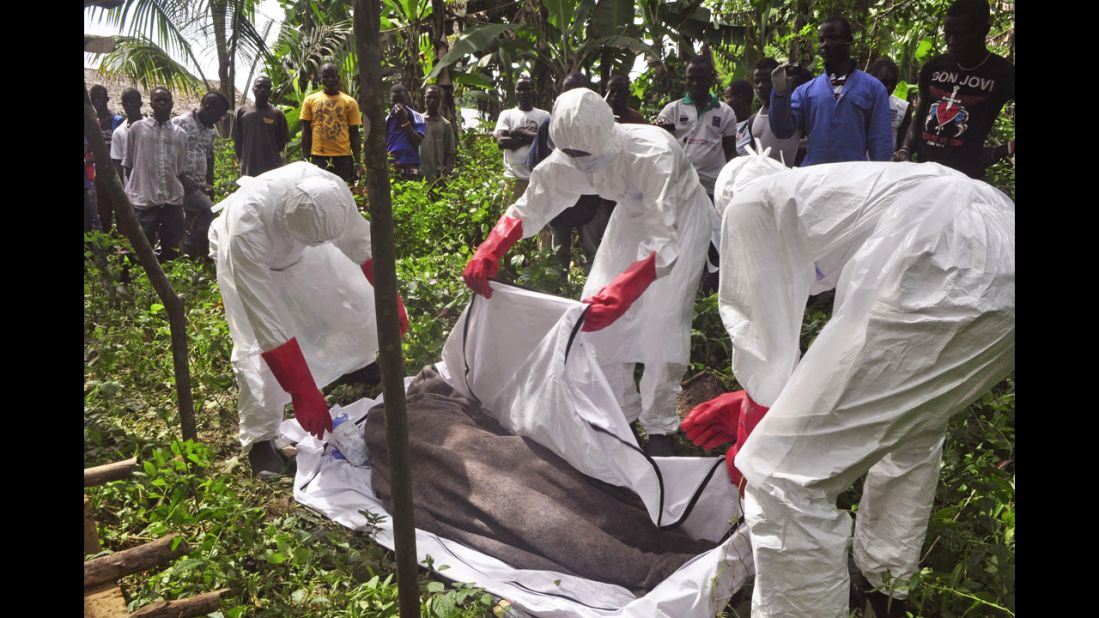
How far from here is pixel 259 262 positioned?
11.2ft

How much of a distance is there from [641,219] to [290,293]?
161cm

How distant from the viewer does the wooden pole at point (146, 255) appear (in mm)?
2926

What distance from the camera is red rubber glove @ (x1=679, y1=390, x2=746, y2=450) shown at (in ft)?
8.71

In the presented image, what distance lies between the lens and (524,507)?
296 centimetres

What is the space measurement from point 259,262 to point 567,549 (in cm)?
168

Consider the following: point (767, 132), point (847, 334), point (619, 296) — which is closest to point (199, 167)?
point (767, 132)

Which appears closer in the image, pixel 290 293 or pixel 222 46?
pixel 290 293

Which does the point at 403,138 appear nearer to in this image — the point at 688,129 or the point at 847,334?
the point at 688,129

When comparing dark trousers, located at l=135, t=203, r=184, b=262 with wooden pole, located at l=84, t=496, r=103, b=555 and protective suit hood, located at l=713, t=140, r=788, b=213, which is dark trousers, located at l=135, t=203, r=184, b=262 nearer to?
wooden pole, located at l=84, t=496, r=103, b=555

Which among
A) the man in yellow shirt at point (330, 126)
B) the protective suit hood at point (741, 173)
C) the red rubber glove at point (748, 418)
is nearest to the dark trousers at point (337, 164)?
the man in yellow shirt at point (330, 126)

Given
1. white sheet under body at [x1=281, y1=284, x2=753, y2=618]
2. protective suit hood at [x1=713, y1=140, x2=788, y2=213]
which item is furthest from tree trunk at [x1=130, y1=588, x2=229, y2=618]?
protective suit hood at [x1=713, y1=140, x2=788, y2=213]

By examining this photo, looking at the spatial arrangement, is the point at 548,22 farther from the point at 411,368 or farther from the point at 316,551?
the point at 316,551

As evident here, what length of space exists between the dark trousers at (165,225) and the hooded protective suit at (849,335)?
5248 mm

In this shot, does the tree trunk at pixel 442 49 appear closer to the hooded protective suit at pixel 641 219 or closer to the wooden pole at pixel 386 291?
the hooded protective suit at pixel 641 219
